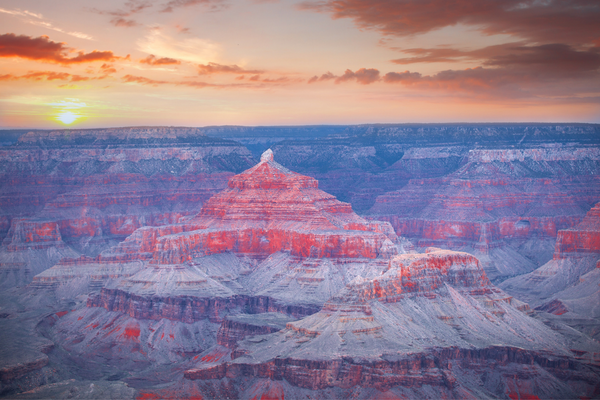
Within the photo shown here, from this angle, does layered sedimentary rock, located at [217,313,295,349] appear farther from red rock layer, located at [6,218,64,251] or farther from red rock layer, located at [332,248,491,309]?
red rock layer, located at [6,218,64,251]

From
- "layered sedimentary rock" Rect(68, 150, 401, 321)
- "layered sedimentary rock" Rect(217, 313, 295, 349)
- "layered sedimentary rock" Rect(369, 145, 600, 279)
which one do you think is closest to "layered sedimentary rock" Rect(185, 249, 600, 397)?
"layered sedimentary rock" Rect(217, 313, 295, 349)

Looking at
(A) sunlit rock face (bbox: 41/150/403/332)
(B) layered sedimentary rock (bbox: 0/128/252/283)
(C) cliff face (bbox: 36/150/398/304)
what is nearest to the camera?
(A) sunlit rock face (bbox: 41/150/403/332)

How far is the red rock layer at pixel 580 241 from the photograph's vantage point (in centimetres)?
11719

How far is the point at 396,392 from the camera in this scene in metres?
68.2

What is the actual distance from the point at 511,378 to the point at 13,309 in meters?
59.4

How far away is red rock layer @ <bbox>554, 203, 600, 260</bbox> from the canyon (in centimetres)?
23

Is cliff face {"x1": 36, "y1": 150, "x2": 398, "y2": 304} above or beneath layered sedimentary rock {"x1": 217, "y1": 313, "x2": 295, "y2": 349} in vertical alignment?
above

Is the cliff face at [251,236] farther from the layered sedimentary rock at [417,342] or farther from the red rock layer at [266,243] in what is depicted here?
the layered sedimentary rock at [417,342]

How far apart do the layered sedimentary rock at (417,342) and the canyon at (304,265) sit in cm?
16

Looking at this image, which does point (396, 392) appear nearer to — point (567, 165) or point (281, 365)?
point (281, 365)

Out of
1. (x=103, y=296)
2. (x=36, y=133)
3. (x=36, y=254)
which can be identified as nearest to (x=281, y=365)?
(x=103, y=296)

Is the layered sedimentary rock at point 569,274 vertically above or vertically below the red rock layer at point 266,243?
below

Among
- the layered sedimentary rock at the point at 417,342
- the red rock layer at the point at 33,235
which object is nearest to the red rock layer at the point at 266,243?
the layered sedimentary rock at the point at 417,342

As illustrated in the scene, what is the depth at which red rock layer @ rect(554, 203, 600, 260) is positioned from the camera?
384 feet
